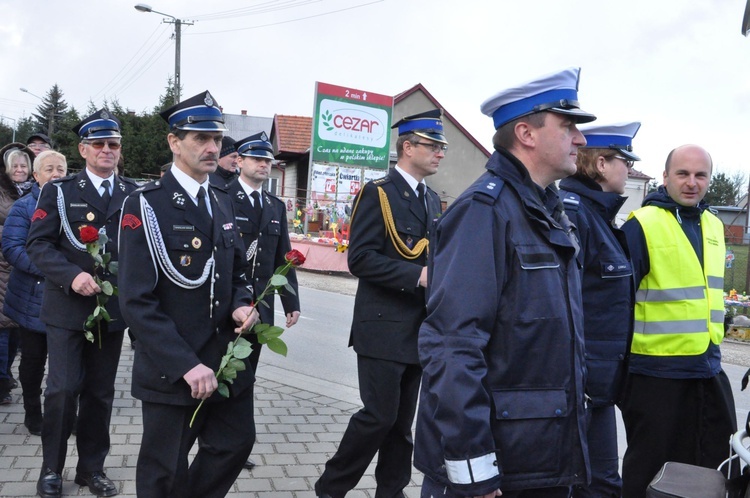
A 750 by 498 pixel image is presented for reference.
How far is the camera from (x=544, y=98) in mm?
2506

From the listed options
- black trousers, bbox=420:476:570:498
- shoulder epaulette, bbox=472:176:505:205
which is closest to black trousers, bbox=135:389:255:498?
black trousers, bbox=420:476:570:498

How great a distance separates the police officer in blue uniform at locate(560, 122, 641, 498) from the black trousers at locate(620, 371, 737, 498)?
1.91 ft

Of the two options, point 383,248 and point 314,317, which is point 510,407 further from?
point 314,317

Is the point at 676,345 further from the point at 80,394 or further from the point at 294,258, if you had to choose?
the point at 80,394

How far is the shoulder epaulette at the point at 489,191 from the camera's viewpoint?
Answer: 7.86 feet

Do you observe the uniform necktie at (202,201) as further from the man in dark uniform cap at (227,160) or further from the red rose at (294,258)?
the man in dark uniform cap at (227,160)

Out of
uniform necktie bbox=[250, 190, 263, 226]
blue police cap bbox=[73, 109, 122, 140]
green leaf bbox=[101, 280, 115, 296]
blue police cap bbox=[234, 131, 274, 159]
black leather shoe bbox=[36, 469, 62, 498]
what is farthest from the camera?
blue police cap bbox=[234, 131, 274, 159]

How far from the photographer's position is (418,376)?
4.34 metres

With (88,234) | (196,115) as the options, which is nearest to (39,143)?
(88,234)

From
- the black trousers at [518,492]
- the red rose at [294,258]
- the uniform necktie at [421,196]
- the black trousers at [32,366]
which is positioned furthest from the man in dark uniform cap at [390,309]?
the black trousers at [32,366]

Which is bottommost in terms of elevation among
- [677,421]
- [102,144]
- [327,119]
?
[677,421]

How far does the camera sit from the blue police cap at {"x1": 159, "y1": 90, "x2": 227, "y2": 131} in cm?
349

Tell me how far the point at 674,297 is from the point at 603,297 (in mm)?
734

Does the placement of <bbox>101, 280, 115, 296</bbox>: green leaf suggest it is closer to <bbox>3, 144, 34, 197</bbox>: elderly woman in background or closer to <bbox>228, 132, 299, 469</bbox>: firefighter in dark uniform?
<bbox>228, 132, 299, 469</bbox>: firefighter in dark uniform
